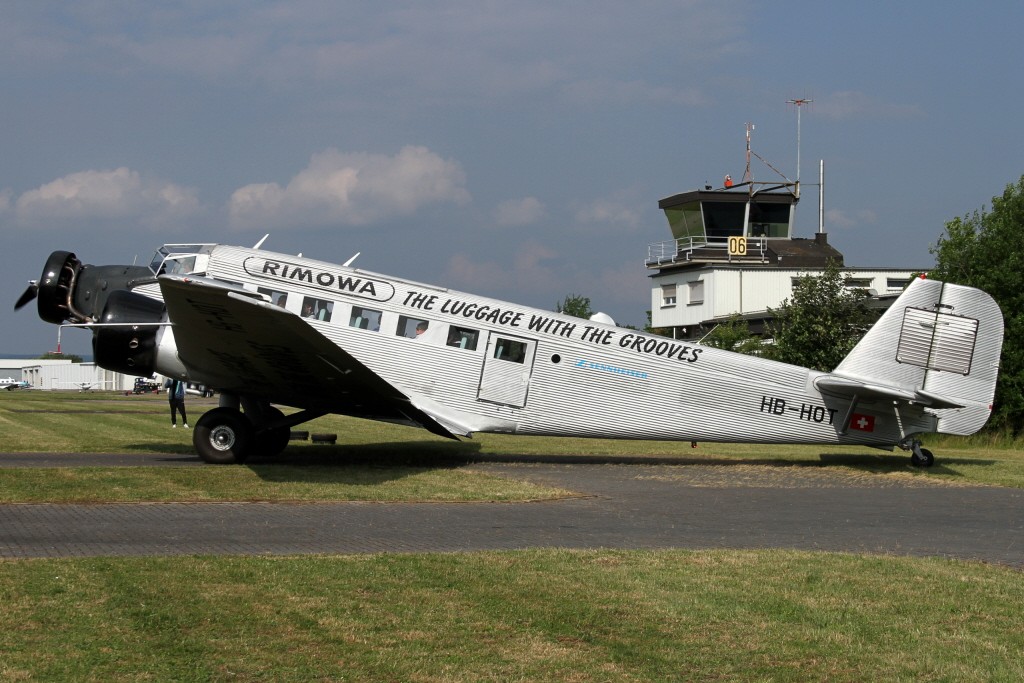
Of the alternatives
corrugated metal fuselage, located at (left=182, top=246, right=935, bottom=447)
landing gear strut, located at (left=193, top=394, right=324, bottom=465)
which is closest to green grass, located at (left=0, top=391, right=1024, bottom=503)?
landing gear strut, located at (left=193, top=394, right=324, bottom=465)

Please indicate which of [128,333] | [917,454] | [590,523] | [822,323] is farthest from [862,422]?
[822,323]

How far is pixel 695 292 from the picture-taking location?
5512cm

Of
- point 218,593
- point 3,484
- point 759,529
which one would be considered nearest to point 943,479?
point 759,529

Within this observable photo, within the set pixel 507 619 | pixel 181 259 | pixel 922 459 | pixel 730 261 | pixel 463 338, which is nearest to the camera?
pixel 507 619

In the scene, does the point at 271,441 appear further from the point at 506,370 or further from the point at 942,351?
the point at 942,351

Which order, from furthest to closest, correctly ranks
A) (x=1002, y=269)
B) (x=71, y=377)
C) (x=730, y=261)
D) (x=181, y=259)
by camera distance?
(x=71, y=377) → (x=730, y=261) → (x=1002, y=269) → (x=181, y=259)

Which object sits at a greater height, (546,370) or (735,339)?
(735,339)

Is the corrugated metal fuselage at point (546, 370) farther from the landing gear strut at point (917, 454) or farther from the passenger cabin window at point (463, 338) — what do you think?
the landing gear strut at point (917, 454)

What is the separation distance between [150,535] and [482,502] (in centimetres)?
452

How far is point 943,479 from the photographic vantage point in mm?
16375

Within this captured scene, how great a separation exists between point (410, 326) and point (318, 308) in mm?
1596

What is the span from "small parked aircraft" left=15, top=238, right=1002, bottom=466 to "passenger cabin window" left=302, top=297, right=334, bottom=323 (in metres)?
0.02

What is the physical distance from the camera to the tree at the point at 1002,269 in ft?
91.5

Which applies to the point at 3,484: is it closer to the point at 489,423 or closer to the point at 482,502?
the point at 482,502
